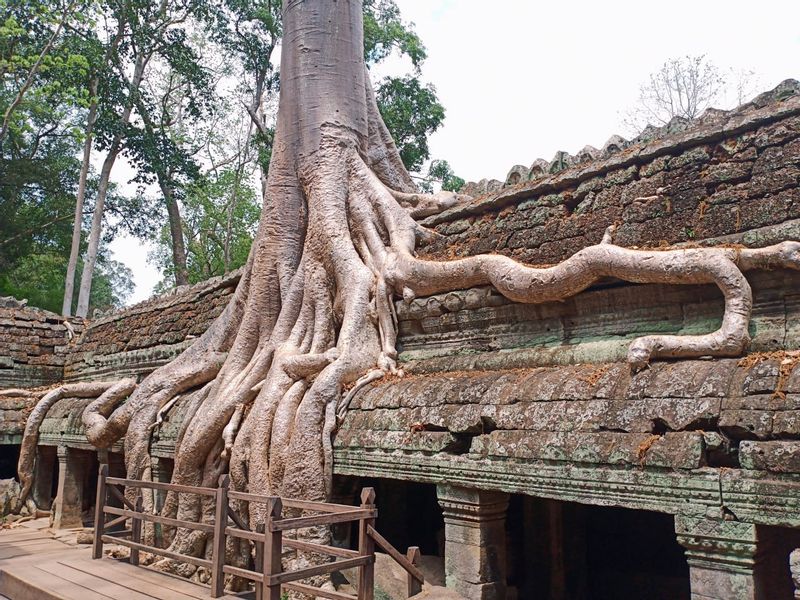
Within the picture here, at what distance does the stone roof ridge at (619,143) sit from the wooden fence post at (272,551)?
3279 mm

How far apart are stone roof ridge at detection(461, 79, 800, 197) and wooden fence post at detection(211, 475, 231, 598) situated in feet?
10.8

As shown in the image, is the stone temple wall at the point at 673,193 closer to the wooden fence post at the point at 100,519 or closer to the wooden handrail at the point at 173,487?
the wooden handrail at the point at 173,487

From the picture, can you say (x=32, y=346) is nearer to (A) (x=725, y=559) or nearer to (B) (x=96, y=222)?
(B) (x=96, y=222)

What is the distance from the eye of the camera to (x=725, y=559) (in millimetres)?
3168

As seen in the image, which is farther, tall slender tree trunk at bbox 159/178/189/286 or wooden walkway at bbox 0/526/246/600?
tall slender tree trunk at bbox 159/178/189/286

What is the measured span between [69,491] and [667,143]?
7944mm

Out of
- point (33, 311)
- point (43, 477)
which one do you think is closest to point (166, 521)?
point (43, 477)

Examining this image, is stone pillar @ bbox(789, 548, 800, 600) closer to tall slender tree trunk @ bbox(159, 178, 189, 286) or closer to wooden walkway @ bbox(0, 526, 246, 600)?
wooden walkway @ bbox(0, 526, 246, 600)

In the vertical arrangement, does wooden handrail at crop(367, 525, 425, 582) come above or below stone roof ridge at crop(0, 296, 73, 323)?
below

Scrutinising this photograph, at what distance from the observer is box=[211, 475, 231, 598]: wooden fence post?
4625 mm

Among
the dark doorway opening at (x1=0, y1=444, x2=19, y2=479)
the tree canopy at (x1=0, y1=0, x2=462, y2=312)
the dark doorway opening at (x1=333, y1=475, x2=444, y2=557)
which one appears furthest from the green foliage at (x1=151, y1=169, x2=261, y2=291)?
the dark doorway opening at (x1=333, y1=475, x2=444, y2=557)

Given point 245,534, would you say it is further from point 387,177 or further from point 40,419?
point 40,419

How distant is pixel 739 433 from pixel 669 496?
42 cm

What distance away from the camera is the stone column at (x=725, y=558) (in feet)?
10.2
